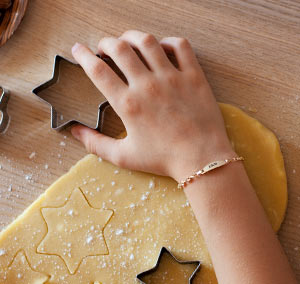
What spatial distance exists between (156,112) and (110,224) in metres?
0.25

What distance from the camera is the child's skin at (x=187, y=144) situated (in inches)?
29.2

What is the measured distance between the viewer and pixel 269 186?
85 cm

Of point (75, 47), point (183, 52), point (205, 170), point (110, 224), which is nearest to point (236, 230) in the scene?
point (205, 170)

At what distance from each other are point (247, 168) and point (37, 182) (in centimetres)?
45

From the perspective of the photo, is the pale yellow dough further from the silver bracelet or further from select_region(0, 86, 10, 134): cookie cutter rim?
select_region(0, 86, 10, 134): cookie cutter rim

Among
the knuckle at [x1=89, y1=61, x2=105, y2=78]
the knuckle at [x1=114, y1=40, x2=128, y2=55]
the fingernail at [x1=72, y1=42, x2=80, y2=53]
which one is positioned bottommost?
the knuckle at [x1=89, y1=61, x2=105, y2=78]

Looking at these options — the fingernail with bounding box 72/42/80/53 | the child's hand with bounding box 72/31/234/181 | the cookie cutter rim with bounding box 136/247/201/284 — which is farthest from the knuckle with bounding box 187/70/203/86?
the cookie cutter rim with bounding box 136/247/201/284

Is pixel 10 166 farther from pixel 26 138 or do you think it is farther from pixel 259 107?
pixel 259 107

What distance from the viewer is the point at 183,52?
2.81ft

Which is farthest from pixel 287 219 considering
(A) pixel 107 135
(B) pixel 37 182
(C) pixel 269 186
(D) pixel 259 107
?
(B) pixel 37 182

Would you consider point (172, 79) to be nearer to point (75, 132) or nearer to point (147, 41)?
point (147, 41)

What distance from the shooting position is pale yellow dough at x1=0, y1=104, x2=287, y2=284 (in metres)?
0.80

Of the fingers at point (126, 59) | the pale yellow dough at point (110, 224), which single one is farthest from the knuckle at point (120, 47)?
the pale yellow dough at point (110, 224)

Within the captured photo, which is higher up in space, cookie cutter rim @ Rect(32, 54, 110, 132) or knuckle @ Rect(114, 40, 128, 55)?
knuckle @ Rect(114, 40, 128, 55)
